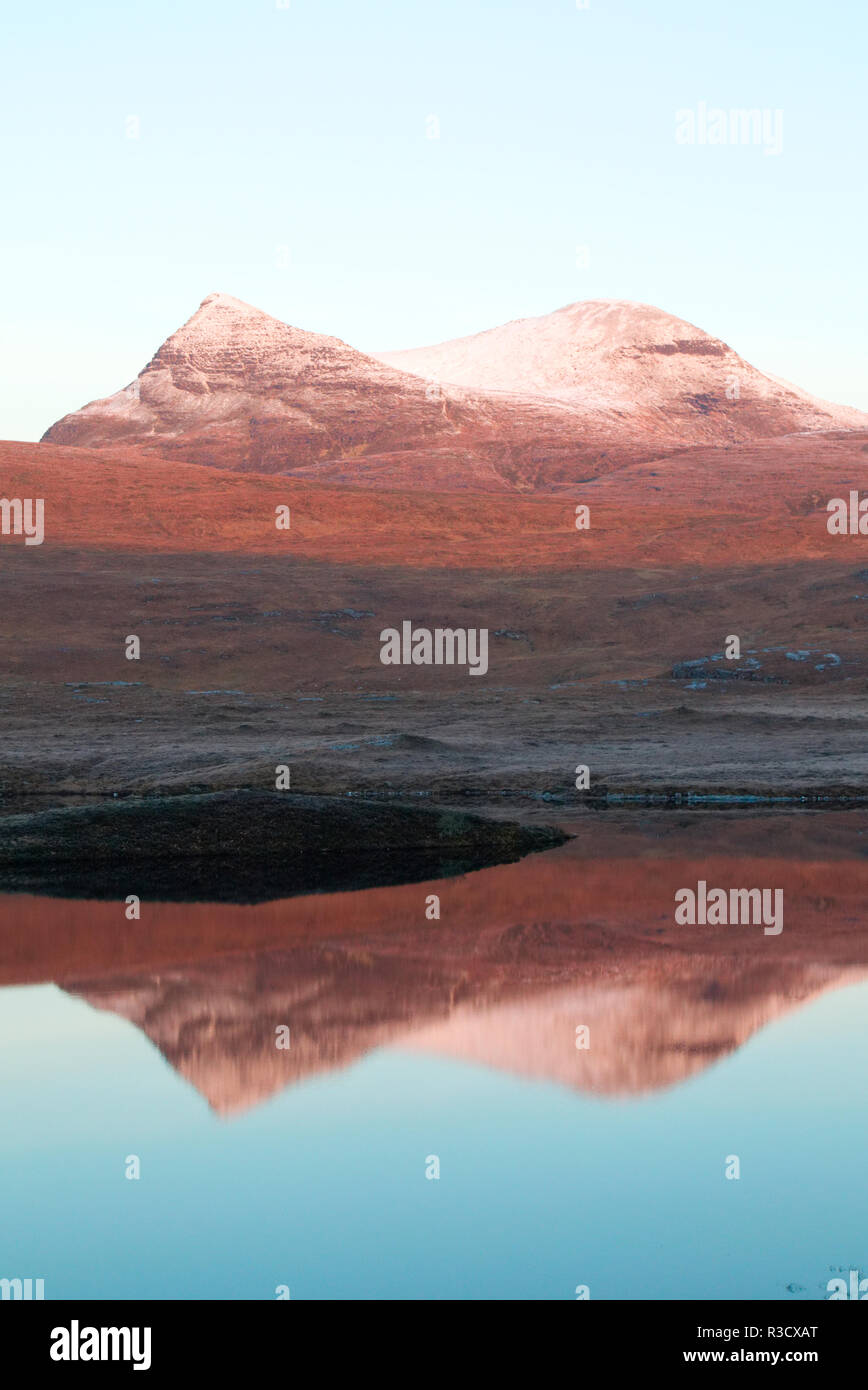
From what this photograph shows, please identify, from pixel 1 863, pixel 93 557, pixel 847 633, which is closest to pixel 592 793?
pixel 1 863

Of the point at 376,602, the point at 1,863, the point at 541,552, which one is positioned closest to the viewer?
the point at 1,863

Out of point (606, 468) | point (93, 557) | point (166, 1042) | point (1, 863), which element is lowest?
point (166, 1042)

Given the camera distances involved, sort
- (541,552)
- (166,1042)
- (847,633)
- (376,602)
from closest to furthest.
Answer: (166,1042) → (847,633) → (376,602) → (541,552)

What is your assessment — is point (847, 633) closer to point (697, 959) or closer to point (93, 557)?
point (93, 557)

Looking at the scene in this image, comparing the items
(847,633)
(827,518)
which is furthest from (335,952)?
(827,518)

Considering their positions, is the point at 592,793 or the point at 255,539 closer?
the point at 592,793
